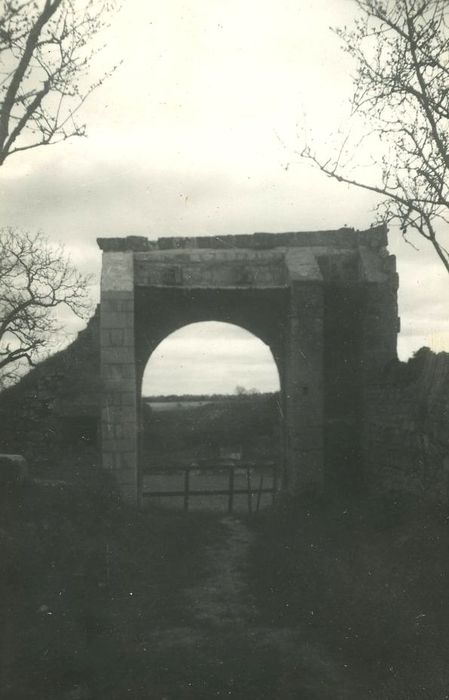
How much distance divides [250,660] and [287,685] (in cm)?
53

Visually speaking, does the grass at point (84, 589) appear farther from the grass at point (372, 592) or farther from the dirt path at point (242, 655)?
the grass at point (372, 592)

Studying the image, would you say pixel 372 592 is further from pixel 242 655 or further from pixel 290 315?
pixel 290 315

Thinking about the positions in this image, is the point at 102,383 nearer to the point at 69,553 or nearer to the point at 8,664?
the point at 69,553

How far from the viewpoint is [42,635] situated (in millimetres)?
5363

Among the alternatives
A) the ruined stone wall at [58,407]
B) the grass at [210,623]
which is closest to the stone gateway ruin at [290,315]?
the ruined stone wall at [58,407]

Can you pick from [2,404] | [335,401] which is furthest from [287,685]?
[2,404]

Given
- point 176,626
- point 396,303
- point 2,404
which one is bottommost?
point 176,626

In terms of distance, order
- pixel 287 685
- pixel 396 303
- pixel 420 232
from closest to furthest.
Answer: pixel 287 685 → pixel 420 232 → pixel 396 303

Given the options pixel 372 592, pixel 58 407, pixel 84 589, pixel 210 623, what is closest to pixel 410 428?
pixel 372 592

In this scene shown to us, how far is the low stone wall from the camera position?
299 inches

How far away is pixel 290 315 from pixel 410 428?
3.39 metres

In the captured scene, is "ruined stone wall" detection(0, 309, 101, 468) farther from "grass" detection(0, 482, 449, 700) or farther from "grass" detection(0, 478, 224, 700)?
"grass" detection(0, 482, 449, 700)

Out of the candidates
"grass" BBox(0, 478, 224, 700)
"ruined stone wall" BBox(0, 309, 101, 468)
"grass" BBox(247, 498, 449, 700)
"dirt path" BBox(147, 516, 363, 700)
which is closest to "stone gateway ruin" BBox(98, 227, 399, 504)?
"ruined stone wall" BBox(0, 309, 101, 468)

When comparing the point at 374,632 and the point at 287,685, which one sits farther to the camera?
the point at 374,632
